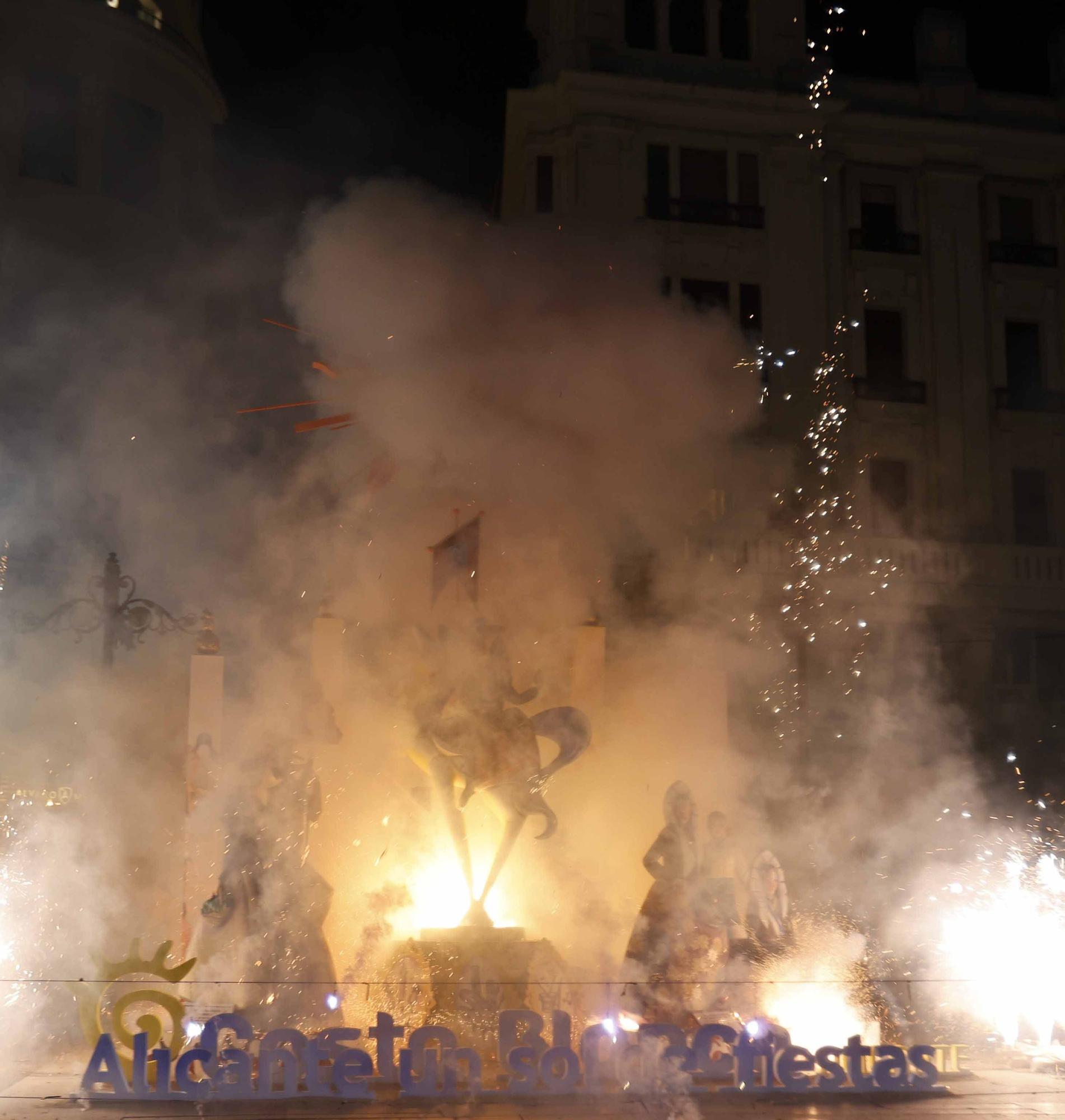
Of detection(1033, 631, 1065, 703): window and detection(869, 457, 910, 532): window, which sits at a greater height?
detection(869, 457, 910, 532): window

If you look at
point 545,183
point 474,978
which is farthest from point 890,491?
point 474,978

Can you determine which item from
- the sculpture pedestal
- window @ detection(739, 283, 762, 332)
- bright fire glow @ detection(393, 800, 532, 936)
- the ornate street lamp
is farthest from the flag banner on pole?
window @ detection(739, 283, 762, 332)

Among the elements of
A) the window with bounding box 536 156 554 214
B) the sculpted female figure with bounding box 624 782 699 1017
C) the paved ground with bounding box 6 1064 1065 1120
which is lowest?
the paved ground with bounding box 6 1064 1065 1120

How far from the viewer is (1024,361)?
42.4ft

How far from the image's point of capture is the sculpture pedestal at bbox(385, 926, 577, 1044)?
22.9 ft

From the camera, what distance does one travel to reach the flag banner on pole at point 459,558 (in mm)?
8977

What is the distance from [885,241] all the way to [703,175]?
2165mm

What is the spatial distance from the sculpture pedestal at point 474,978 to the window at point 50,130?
26.2 ft

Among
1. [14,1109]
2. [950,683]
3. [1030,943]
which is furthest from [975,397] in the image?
[14,1109]

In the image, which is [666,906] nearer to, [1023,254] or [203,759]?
[203,759]

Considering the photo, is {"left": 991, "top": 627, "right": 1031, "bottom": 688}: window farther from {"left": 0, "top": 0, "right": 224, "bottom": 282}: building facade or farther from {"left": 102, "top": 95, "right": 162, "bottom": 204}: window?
{"left": 102, "top": 95, "right": 162, "bottom": 204}: window

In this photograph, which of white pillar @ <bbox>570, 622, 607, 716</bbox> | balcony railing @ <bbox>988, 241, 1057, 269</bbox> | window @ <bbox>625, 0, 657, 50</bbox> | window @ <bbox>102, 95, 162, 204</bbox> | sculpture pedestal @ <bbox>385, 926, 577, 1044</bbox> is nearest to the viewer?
sculpture pedestal @ <bbox>385, 926, 577, 1044</bbox>

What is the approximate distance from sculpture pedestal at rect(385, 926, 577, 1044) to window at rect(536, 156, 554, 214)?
779 centimetres

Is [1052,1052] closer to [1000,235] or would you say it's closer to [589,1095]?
[589,1095]
